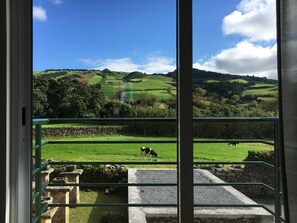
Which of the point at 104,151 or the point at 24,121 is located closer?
the point at 24,121

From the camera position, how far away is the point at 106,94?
70.1 inches

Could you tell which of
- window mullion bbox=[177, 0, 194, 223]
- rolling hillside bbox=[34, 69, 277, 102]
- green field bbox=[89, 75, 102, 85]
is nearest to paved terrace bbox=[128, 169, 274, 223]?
window mullion bbox=[177, 0, 194, 223]

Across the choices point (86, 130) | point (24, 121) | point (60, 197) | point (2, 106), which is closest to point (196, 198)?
point (86, 130)

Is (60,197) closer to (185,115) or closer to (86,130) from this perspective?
(86,130)

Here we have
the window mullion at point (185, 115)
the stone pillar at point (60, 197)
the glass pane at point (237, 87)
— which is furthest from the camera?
the stone pillar at point (60, 197)

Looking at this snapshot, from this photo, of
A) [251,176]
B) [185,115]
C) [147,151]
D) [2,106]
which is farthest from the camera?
[147,151]

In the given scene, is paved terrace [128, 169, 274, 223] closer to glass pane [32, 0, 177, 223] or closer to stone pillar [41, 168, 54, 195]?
glass pane [32, 0, 177, 223]

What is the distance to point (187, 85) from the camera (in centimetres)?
149

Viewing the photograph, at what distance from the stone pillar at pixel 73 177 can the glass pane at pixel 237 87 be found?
836 millimetres

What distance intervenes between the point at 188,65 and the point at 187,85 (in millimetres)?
107

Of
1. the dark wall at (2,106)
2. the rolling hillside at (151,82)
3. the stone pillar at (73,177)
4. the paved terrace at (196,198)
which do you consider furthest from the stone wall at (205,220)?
the dark wall at (2,106)

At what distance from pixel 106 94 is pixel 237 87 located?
31.9 inches

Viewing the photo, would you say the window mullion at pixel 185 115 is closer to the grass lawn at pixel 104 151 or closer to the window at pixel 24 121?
the window at pixel 24 121

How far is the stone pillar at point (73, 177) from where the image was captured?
1976 millimetres
